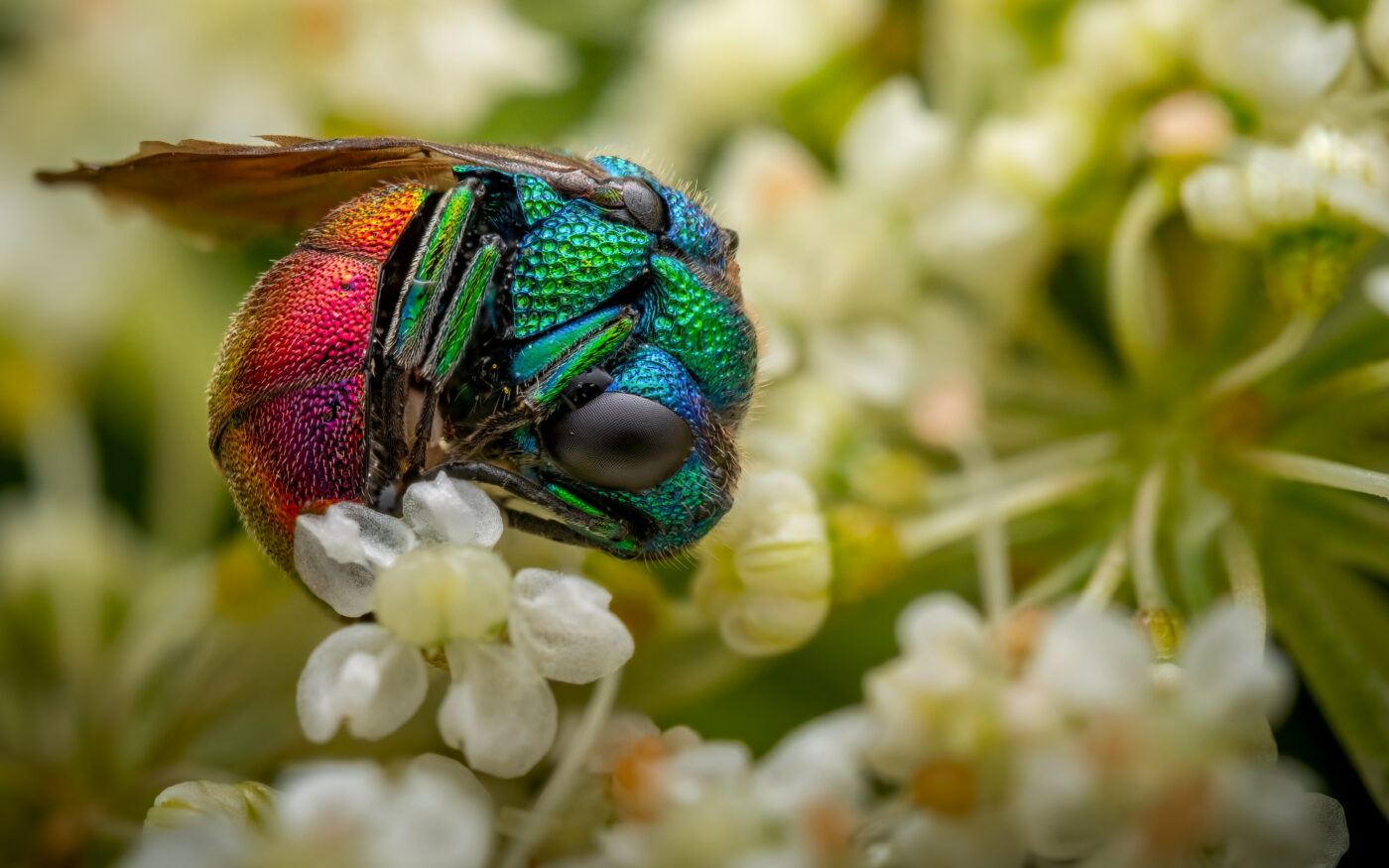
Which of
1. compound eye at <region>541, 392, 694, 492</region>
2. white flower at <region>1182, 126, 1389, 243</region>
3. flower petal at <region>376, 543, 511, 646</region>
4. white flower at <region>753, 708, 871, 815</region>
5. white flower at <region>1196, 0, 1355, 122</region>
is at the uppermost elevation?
white flower at <region>1196, 0, 1355, 122</region>

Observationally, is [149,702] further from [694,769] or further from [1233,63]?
[1233,63]

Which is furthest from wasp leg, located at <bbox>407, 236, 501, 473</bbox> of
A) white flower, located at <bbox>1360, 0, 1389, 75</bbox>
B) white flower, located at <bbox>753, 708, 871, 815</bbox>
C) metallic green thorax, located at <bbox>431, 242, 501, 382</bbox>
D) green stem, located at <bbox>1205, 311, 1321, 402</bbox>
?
white flower, located at <bbox>1360, 0, 1389, 75</bbox>

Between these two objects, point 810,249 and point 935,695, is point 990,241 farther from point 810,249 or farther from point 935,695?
point 935,695

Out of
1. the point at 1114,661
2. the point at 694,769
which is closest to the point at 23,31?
the point at 694,769

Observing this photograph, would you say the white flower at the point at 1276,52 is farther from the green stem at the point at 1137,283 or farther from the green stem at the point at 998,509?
the green stem at the point at 998,509

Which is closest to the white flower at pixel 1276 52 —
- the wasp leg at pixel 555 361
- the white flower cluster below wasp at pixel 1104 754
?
the white flower cluster below wasp at pixel 1104 754

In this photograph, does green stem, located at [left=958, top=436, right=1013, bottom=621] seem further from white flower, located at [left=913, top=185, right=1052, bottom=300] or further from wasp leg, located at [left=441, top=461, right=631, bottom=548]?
wasp leg, located at [left=441, top=461, right=631, bottom=548]

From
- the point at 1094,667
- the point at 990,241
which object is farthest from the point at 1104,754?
the point at 990,241
